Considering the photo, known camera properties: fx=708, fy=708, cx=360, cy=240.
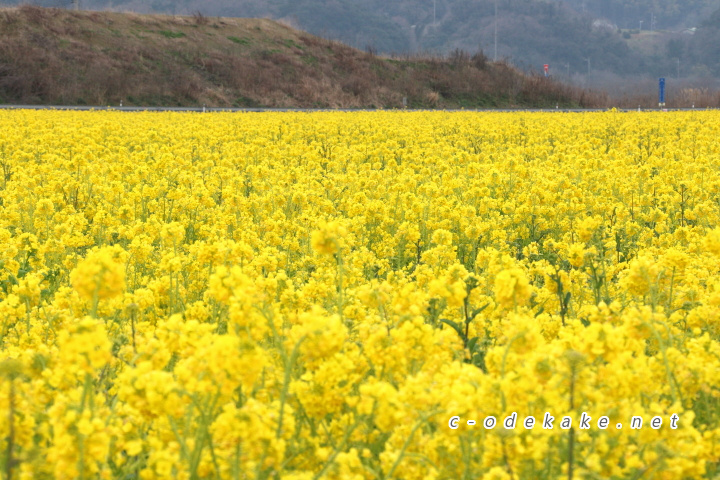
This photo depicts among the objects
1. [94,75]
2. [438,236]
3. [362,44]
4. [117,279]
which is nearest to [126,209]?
[438,236]

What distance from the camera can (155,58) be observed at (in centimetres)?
5075

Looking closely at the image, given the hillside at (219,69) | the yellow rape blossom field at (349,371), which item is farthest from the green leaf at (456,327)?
the hillside at (219,69)

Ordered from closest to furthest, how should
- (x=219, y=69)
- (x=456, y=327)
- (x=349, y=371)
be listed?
(x=349, y=371) → (x=456, y=327) → (x=219, y=69)

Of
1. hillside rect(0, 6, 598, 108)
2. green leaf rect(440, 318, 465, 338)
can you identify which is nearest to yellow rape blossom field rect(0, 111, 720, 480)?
green leaf rect(440, 318, 465, 338)

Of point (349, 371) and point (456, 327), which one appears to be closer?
point (349, 371)

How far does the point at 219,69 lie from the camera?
51.3 metres

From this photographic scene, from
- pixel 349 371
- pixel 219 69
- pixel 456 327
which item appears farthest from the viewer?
pixel 219 69

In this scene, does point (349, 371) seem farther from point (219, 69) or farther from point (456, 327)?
point (219, 69)

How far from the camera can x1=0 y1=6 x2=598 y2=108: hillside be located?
44281 mm

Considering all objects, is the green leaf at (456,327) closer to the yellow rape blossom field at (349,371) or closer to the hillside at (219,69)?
the yellow rape blossom field at (349,371)

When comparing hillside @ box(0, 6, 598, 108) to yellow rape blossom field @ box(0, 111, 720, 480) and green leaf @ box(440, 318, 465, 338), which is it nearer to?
yellow rape blossom field @ box(0, 111, 720, 480)

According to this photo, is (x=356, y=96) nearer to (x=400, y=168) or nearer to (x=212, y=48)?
(x=212, y=48)

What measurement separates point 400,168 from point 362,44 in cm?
17611

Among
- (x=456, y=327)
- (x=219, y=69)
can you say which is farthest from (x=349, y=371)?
(x=219, y=69)
